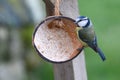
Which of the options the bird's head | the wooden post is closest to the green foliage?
the wooden post

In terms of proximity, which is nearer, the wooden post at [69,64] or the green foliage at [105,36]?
the wooden post at [69,64]

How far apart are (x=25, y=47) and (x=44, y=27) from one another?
3480 mm

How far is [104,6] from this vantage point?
8070 mm

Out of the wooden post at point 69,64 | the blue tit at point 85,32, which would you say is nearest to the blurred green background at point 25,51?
the wooden post at point 69,64

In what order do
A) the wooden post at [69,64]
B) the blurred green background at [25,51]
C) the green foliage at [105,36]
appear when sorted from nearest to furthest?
the wooden post at [69,64] → the blurred green background at [25,51] → the green foliage at [105,36]

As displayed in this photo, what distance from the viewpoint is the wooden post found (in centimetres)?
292

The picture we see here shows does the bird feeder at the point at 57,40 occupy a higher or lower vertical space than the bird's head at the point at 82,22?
lower

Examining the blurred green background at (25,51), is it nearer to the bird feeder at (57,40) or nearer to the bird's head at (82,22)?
the bird feeder at (57,40)

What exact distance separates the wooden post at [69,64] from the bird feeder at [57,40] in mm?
76

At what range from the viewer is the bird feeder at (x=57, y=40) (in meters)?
2.83

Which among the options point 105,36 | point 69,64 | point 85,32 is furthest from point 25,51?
point 85,32

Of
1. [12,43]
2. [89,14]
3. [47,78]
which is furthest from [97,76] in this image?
[89,14]

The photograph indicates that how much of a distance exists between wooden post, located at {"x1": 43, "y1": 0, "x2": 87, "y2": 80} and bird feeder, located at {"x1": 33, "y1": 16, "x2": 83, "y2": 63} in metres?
0.08

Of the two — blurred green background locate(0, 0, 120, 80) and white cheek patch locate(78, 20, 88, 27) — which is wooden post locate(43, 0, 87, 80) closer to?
white cheek patch locate(78, 20, 88, 27)
